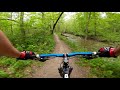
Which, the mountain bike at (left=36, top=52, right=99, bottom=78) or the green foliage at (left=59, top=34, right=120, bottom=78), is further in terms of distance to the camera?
→ the green foliage at (left=59, top=34, right=120, bottom=78)

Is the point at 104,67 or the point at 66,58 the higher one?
the point at 66,58

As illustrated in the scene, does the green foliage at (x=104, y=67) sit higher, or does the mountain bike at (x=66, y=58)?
the mountain bike at (x=66, y=58)

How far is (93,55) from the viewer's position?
0.92 metres

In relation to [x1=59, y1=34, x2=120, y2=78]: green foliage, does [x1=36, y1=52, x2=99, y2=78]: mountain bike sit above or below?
above

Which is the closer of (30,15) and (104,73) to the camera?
(104,73)

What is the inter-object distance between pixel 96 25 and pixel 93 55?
234 inches

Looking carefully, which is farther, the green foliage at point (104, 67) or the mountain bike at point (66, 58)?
the green foliage at point (104, 67)

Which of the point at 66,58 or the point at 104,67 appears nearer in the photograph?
the point at 66,58
